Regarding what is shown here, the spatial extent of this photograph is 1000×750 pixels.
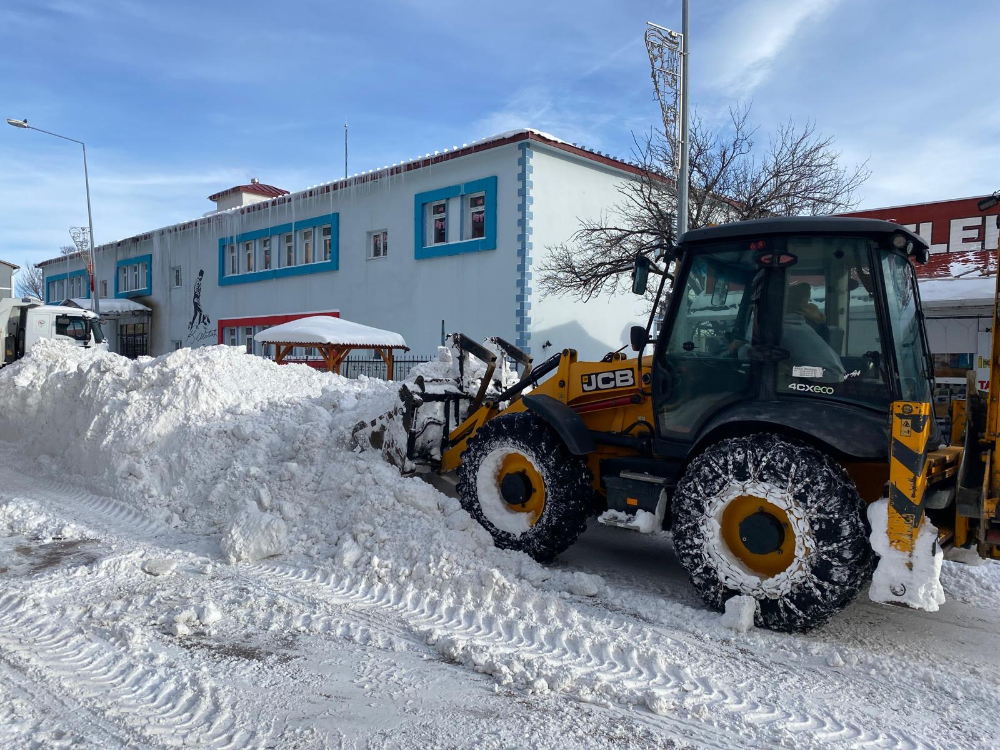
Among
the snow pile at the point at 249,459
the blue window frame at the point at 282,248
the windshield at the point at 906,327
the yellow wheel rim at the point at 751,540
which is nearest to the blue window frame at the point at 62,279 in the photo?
the blue window frame at the point at 282,248

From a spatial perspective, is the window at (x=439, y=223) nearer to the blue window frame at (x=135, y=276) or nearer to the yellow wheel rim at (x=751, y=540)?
the yellow wheel rim at (x=751, y=540)

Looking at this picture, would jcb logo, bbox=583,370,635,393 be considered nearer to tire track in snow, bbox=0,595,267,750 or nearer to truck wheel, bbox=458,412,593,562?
truck wheel, bbox=458,412,593,562

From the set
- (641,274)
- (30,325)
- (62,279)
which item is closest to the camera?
(641,274)

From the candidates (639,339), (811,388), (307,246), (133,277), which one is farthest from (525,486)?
(133,277)

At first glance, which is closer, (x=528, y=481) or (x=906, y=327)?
(x=906, y=327)

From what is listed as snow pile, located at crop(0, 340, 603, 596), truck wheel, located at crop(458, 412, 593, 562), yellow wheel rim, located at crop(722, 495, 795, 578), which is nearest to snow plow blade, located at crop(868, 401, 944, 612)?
yellow wheel rim, located at crop(722, 495, 795, 578)

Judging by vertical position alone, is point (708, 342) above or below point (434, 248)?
below

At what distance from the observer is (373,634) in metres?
4.36

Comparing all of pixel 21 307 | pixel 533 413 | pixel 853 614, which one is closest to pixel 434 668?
pixel 533 413

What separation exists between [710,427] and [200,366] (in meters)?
6.03

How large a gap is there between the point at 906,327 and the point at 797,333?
69 centimetres

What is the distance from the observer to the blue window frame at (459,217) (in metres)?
17.5

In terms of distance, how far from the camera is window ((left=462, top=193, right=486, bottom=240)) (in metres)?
18.1

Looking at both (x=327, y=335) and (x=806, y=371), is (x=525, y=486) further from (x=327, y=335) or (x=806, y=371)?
(x=327, y=335)
